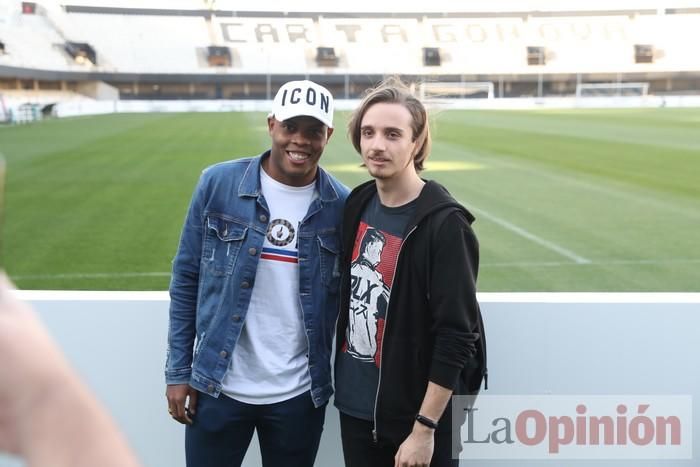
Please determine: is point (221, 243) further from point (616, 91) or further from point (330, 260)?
point (616, 91)

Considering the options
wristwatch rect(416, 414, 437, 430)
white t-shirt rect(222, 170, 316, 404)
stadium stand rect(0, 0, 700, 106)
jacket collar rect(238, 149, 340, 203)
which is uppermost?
stadium stand rect(0, 0, 700, 106)

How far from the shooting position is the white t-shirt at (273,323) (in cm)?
216

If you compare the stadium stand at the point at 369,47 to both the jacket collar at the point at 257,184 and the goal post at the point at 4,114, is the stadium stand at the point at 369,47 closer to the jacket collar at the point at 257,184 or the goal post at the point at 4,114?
the goal post at the point at 4,114

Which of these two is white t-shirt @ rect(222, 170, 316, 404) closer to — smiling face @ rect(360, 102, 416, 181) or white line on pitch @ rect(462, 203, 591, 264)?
smiling face @ rect(360, 102, 416, 181)

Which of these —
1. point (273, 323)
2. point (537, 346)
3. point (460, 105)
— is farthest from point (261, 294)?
point (460, 105)

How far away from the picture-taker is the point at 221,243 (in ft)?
7.09

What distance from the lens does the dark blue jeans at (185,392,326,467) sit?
7.18 ft

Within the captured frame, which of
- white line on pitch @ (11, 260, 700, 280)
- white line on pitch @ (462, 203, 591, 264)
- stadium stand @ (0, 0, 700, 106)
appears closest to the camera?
white line on pitch @ (11, 260, 700, 280)

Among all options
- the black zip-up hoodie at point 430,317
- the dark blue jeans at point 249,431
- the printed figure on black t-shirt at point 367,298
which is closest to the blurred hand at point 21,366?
the black zip-up hoodie at point 430,317

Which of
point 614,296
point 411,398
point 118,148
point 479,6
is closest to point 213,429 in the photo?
point 411,398

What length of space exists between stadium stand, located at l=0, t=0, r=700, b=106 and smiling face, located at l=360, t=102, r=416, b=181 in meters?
46.9

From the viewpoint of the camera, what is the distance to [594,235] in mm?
8219

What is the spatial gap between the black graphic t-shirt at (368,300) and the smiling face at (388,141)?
0.34 feet

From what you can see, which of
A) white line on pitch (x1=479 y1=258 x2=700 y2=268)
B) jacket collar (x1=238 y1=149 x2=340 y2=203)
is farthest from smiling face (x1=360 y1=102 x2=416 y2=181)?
white line on pitch (x1=479 y1=258 x2=700 y2=268)
